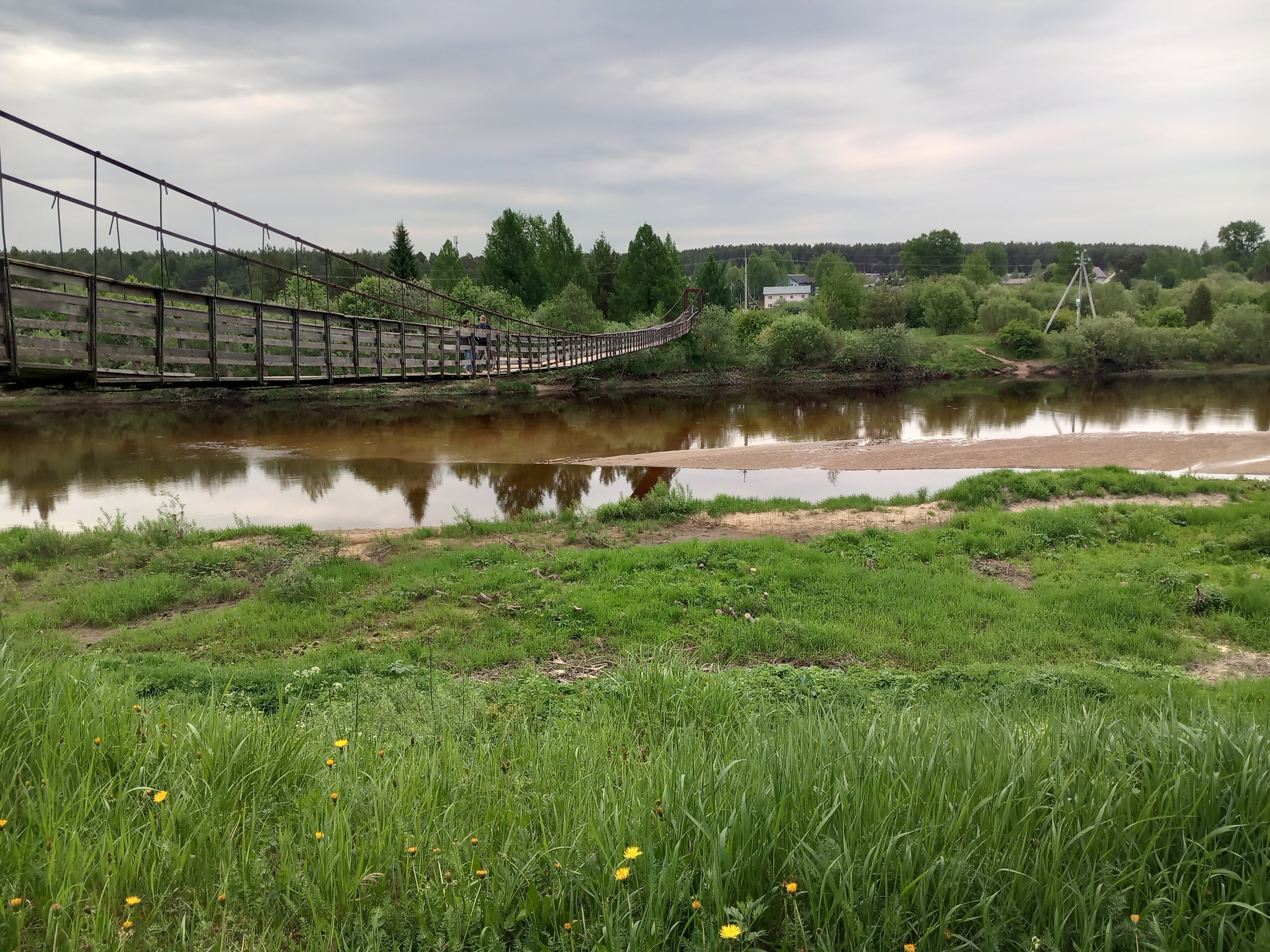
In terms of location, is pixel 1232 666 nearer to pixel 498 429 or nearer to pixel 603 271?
pixel 498 429

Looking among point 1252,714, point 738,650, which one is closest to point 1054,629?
point 738,650

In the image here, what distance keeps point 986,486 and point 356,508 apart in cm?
1036

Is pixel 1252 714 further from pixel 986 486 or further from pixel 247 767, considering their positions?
pixel 986 486

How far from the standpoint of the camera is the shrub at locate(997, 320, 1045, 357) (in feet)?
133

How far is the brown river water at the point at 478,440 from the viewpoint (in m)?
14.2

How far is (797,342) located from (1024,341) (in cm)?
A: 1318

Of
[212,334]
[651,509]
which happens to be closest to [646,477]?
[651,509]

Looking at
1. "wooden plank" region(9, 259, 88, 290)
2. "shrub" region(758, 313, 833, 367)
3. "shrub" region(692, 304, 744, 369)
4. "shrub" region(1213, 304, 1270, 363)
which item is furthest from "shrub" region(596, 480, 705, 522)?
"shrub" region(1213, 304, 1270, 363)

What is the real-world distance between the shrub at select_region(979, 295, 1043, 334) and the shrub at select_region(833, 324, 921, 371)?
35.1 feet

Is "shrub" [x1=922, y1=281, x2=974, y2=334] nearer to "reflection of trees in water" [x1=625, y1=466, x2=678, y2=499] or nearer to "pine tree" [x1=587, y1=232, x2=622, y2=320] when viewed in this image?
"pine tree" [x1=587, y1=232, x2=622, y2=320]

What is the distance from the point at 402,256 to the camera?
48.2 meters

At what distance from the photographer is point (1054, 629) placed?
19.8 feet

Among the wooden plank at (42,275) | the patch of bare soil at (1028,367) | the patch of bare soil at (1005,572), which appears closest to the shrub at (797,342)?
the patch of bare soil at (1028,367)

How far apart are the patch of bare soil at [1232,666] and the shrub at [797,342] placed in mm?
32262
